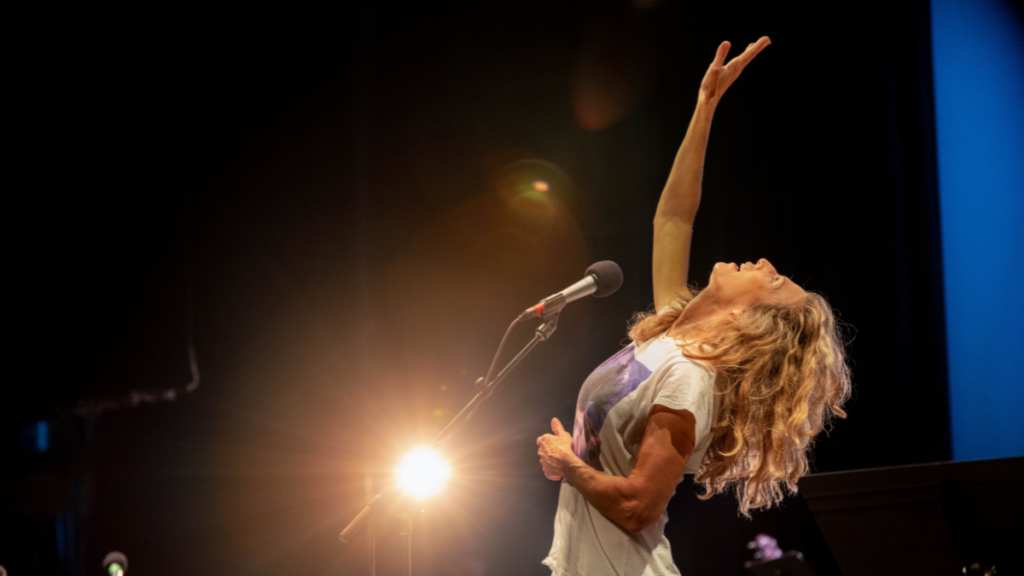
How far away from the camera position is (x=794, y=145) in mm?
2779

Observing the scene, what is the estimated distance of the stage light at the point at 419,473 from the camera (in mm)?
1469

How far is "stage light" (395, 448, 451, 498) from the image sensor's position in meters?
1.47

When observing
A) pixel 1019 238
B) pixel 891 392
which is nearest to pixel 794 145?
pixel 1019 238

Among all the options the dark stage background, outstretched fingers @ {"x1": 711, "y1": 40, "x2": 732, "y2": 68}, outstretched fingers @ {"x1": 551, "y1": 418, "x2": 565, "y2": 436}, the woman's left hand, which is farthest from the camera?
the dark stage background

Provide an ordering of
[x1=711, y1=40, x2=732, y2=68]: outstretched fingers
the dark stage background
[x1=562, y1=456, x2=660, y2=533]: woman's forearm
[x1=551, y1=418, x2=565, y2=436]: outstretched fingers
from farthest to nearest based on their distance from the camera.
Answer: the dark stage background, [x1=711, y1=40, x2=732, y2=68]: outstretched fingers, [x1=551, y1=418, x2=565, y2=436]: outstretched fingers, [x1=562, y1=456, x2=660, y2=533]: woman's forearm

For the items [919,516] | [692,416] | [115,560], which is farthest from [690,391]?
[115,560]

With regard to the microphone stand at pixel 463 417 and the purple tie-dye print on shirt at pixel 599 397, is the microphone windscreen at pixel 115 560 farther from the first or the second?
the purple tie-dye print on shirt at pixel 599 397

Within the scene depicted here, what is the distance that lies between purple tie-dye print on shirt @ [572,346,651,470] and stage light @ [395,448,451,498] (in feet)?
1.10

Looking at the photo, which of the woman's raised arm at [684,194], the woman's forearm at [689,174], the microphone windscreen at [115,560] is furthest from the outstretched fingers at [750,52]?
the microphone windscreen at [115,560]

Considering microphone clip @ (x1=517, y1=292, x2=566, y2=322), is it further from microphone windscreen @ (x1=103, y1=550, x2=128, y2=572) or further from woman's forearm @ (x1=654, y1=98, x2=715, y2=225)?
microphone windscreen @ (x1=103, y1=550, x2=128, y2=572)

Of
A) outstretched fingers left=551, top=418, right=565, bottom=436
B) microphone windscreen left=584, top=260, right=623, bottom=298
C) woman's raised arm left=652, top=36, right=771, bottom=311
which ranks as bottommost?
outstretched fingers left=551, top=418, right=565, bottom=436

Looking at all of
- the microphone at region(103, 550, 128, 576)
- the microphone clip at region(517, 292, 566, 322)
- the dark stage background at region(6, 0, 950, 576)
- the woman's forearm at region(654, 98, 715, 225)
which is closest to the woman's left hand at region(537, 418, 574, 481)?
the microphone clip at region(517, 292, 566, 322)

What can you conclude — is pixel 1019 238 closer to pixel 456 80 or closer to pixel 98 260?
pixel 456 80

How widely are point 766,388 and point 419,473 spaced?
0.80 m
